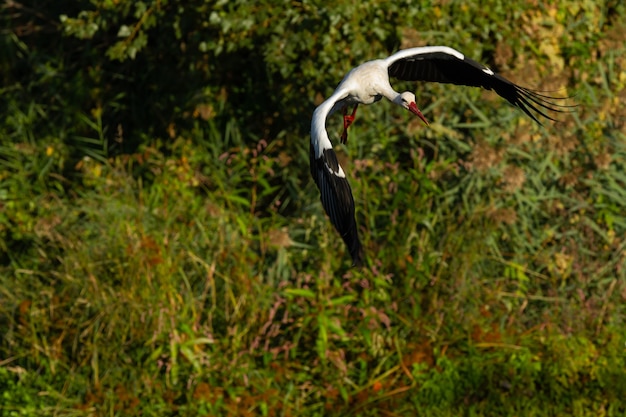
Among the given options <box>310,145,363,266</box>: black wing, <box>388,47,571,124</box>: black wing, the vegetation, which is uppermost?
<box>388,47,571,124</box>: black wing

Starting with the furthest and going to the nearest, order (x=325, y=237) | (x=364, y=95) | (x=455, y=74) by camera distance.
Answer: (x=325, y=237), (x=455, y=74), (x=364, y=95)

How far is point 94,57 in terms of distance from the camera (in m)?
8.66

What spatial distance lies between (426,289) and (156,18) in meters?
2.49

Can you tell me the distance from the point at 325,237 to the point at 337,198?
197 cm

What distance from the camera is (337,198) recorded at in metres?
4.62

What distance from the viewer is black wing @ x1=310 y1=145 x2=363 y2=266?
14.8 ft

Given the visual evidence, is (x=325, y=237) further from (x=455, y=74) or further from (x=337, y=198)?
(x=337, y=198)

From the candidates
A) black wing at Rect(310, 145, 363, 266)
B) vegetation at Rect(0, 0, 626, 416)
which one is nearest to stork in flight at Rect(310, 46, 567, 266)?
black wing at Rect(310, 145, 363, 266)

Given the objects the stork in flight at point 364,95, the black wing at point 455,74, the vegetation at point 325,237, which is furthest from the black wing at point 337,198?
the vegetation at point 325,237

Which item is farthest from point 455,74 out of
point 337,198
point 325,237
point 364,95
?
point 337,198

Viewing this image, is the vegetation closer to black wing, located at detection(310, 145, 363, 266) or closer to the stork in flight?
the stork in flight

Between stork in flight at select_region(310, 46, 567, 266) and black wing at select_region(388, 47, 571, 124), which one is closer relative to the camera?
stork in flight at select_region(310, 46, 567, 266)

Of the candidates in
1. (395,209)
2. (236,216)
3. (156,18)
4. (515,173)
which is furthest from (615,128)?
A: (156,18)

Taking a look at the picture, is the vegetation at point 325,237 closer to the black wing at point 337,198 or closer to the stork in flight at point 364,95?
the stork in flight at point 364,95
